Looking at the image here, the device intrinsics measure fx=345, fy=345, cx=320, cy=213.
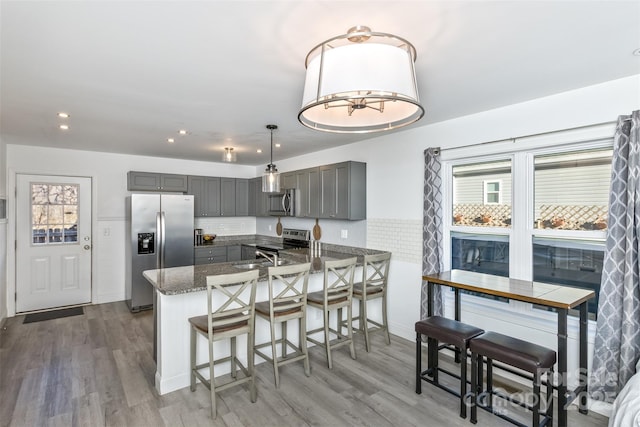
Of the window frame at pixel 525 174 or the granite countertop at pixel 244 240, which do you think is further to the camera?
the granite countertop at pixel 244 240

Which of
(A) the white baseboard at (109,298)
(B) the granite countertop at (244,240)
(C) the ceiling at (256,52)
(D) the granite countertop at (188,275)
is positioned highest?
(C) the ceiling at (256,52)

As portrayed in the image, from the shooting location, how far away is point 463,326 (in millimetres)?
2701

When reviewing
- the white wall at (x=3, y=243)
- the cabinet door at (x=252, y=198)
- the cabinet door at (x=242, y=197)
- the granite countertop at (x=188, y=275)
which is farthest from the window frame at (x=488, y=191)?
the white wall at (x=3, y=243)

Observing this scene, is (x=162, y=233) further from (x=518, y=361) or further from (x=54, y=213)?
(x=518, y=361)

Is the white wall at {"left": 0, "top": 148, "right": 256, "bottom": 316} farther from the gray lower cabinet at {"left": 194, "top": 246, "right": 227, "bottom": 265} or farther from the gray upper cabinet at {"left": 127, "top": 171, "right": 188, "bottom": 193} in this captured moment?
the gray lower cabinet at {"left": 194, "top": 246, "right": 227, "bottom": 265}

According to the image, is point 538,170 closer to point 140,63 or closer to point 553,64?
point 553,64

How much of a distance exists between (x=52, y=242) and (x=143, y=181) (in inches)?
59.6

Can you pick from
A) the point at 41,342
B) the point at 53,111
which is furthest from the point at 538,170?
the point at 41,342

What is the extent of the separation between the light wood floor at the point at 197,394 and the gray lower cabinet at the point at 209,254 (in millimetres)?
1974

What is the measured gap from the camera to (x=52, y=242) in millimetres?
5059

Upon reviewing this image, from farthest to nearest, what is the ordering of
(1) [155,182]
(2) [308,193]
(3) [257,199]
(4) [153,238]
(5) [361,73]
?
1. (3) [257,199]
2. (1) [155,182]
3. (4) [153,238]
4. (2) [308,193]
5. (5) [361,73]

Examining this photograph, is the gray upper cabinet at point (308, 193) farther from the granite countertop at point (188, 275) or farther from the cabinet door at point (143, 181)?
the cabinet door at point (143, 181)

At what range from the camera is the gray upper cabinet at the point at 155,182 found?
5.44 meters

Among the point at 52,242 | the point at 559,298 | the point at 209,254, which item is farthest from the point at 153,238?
the point at 559,298
